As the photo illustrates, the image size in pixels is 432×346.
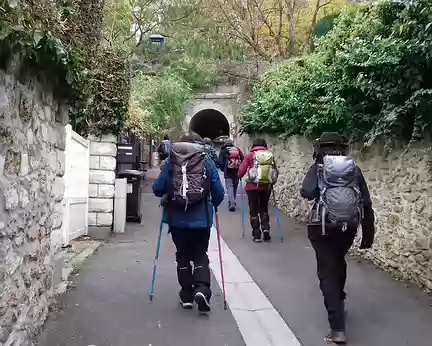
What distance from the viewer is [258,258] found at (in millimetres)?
7691

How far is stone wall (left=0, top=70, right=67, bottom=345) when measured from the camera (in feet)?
10.2

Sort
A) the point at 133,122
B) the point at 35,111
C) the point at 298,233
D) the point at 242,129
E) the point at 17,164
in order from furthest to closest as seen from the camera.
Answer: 1. the point at 242,129
2. the point at 133,122
3. the point at 298,233
4. the point at 35,111
5. the point at 17,164

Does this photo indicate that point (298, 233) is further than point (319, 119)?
Yes

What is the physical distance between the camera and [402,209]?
6.25 m

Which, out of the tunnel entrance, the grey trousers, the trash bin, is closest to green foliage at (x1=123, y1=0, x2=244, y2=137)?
the grey trousers

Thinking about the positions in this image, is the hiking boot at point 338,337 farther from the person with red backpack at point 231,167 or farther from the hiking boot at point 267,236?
the person with red backpack at point 231,167

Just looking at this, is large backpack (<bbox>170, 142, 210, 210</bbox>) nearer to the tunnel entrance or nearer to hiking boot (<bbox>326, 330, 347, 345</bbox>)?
hiking boot (<bbox>326, 330, 347, 345</bbox>)

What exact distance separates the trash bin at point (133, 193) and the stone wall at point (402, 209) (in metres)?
4.14

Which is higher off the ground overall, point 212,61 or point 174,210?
point 212,61

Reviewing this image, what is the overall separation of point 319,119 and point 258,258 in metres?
2.38

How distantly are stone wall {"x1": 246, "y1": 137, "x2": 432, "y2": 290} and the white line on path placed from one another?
103 centimetres

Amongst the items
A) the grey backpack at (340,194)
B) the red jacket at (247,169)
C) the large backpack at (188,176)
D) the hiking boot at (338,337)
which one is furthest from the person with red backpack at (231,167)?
the hiking boot at (338,337)

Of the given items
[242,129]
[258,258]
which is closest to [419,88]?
[258,258]

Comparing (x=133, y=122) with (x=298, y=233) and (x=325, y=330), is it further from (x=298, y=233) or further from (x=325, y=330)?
(x=325, y=330)
